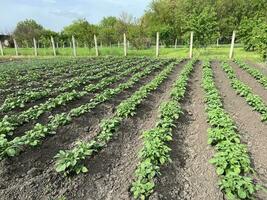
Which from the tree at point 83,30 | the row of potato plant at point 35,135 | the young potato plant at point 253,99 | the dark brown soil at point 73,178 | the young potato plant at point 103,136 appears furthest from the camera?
the tree at point 83,30

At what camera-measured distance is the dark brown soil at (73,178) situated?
364 cm

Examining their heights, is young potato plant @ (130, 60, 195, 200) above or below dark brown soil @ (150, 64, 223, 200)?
above

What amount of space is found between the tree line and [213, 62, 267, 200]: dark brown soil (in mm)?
14552

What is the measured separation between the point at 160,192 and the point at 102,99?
165 inches

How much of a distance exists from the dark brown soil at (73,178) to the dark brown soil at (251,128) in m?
2.02

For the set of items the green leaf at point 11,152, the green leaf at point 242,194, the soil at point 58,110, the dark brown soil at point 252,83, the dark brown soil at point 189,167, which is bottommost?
the dark brown soil at point 189,167

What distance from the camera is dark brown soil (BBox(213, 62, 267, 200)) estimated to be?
172 inches

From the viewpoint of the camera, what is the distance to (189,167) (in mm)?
4434

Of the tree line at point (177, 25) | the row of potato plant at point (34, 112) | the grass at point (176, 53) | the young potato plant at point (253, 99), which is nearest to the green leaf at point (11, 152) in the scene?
the row of potato plant at point (34, 112)

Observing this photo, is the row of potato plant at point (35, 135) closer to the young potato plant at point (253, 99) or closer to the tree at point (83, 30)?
the young potato plant at point (253, 99)

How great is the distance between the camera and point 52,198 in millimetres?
3516

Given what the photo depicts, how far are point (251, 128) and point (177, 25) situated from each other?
1403 inches

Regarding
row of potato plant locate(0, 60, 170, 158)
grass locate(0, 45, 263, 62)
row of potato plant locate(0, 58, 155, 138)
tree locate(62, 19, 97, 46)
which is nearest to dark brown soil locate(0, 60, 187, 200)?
row of potato plant locate(0, 60, 170, 158)

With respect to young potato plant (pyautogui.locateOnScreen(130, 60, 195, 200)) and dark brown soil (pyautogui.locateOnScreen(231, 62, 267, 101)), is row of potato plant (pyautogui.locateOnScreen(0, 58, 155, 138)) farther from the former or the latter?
dark brown soil (pyautogui.locateOnScreen(231, 62, 267, 101))
